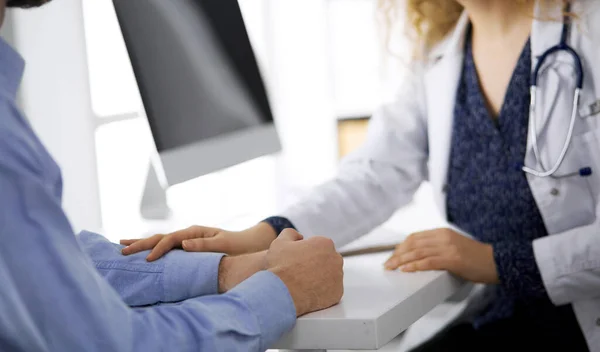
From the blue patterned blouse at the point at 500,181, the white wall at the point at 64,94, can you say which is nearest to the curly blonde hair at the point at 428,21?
the blue patterned blouse at the point at 500,181

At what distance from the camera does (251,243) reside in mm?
1159

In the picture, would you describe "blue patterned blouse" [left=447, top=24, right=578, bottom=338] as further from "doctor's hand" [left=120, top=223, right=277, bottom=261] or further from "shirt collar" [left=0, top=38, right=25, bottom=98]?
"shirt collar" [left=0, top=38, right=25, bottom=98]

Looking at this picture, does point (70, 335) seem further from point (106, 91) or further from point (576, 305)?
point (106, 91)

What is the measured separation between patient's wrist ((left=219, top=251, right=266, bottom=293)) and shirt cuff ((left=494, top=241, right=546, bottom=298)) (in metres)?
0.43

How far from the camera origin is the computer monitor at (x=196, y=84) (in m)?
1.18

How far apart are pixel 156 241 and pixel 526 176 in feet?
2.07

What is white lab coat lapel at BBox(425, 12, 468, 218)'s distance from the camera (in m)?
1.44

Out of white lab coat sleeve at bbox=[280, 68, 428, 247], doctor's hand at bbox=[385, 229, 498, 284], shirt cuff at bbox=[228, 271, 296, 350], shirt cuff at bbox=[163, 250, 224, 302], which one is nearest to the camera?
shirt cuff at bbox=[228, 271, 296, 350]

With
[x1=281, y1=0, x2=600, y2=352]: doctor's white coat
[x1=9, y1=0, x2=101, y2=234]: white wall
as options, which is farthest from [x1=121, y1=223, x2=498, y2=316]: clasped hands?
[x1=9, y1=0, x2=101, y2=234]: white wall

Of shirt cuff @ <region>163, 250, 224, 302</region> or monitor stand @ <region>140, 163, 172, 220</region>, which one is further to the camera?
monitor stand @ <region>140, 163, 172, 220</region>

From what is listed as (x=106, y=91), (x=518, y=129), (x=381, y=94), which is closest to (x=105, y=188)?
(x=106, y=91)

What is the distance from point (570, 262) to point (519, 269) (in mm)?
73

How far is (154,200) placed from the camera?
5.76ft

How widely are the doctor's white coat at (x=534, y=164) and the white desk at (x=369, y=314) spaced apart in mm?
242
